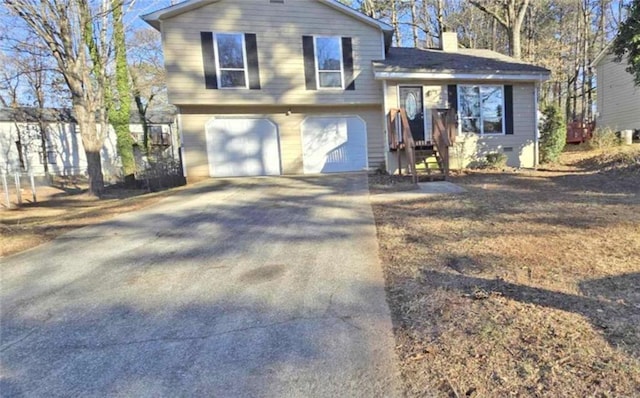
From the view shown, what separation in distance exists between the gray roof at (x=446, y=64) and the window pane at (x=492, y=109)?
73 centimetres

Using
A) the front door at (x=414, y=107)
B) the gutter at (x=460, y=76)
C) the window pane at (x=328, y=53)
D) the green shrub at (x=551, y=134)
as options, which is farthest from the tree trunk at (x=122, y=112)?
the green shrub at (x=551, y=134)

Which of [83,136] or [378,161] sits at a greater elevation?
[83,136]

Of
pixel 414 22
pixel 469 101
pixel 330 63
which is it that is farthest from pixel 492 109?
pixel 414 22

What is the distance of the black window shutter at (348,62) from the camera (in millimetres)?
13156

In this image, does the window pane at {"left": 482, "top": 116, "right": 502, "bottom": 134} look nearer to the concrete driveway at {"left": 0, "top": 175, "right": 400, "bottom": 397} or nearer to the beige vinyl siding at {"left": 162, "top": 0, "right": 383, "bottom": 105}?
the beige vinyl siding at {"left": 162, "top": 0, "right": 383, "bottom": 105}

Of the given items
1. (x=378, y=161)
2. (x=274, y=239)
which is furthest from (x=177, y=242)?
(x=378, y=161)

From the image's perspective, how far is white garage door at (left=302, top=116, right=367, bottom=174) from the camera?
44.2ft

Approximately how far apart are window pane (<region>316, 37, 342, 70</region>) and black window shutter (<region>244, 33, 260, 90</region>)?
6.79ft

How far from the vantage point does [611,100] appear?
21.1 meters

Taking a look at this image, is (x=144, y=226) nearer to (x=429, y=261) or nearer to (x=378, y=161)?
(x=429, y=261)

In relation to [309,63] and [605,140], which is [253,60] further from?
[605,140]

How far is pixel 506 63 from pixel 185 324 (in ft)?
44.9

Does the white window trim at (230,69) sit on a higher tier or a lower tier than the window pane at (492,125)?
higher

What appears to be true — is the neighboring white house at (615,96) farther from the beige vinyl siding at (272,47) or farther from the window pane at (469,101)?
the beige vinyl siding at (272,47)
